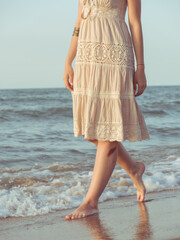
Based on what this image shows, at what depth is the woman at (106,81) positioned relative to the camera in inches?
96.1

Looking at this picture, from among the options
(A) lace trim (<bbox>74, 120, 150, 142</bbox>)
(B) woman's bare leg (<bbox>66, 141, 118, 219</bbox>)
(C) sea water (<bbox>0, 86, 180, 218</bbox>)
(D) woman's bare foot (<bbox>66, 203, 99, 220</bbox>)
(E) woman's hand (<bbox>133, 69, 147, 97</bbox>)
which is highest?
(E) woman's hand (<bbox>133, 69, 147, 97</bbox>)

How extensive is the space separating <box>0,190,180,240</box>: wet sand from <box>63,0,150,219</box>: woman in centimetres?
15

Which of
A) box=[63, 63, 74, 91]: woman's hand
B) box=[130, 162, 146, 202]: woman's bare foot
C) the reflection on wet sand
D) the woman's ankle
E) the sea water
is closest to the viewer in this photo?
the reflection on wet sand

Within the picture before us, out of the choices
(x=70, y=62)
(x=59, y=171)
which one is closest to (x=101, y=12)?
(x=70, y=62)

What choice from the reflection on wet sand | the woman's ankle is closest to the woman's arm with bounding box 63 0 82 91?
the woman's ankle

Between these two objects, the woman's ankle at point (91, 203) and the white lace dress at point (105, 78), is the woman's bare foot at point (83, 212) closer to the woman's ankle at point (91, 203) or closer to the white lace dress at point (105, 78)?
the woman's ankle at point (91, 203)

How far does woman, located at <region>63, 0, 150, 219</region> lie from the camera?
2.44 metres

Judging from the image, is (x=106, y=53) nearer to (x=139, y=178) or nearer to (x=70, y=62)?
(x=70, y=62)

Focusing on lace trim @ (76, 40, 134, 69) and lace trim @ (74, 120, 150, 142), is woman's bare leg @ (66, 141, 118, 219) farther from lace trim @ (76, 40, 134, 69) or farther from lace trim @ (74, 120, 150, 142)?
lace trim @ (76, 40, 134, 69)

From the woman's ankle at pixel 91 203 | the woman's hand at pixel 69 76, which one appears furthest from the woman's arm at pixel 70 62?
the woman's ankle at pixel 91 203

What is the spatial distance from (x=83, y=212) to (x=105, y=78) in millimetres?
864

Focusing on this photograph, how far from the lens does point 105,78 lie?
2441 mm

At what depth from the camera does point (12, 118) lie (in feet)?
37.6

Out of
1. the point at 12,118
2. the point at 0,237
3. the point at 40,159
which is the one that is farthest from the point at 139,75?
the point at 12,118
